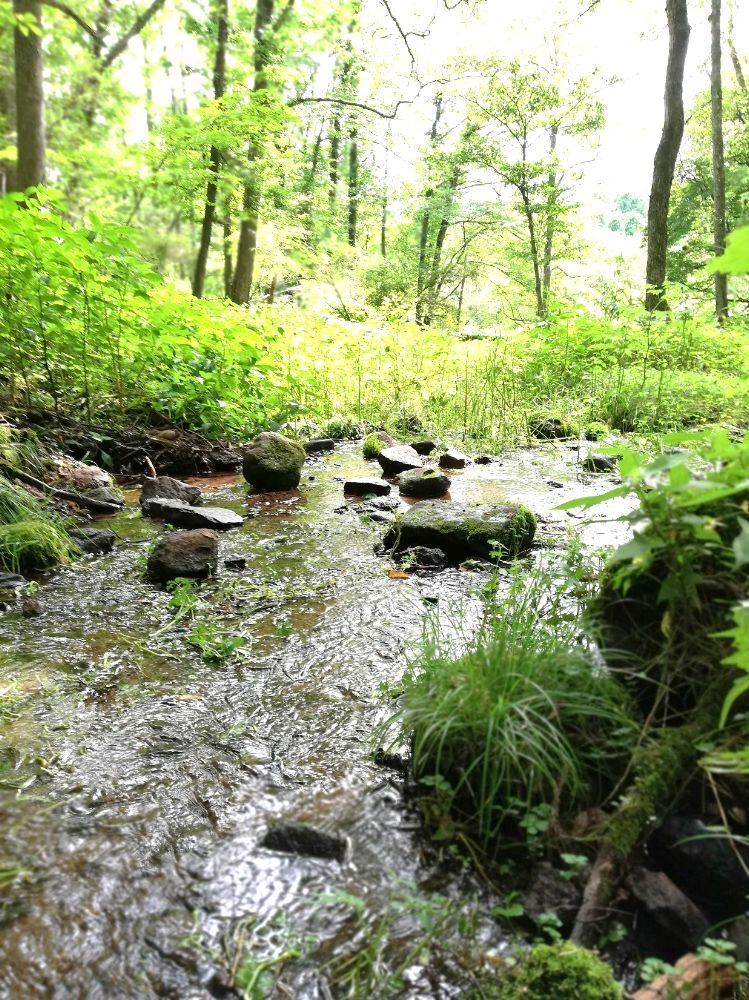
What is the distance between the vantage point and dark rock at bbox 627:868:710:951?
1319 mm

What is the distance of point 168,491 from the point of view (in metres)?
5.29

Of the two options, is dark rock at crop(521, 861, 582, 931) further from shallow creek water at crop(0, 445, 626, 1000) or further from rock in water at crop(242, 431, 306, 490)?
rock in water at crop(242, 431, 306, 490)

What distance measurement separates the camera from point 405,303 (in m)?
19.1

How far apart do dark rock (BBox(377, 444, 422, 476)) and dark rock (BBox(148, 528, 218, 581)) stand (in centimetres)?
296

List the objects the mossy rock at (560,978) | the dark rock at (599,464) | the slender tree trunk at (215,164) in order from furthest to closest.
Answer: the slender tree trunk at (215,164) < the dark rock at (599,464) < the mossy rock at (560,978)

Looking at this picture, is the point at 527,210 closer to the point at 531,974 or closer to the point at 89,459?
the point at 89,459

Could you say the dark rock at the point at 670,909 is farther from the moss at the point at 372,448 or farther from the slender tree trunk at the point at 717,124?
the slender tree trunk at the point at 717,124

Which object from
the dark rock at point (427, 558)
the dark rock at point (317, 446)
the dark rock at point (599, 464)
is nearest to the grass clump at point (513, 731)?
the dark rock at point (427, 558)

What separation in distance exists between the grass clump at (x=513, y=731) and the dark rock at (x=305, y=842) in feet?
0.99

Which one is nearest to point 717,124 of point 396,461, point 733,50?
point 733,50

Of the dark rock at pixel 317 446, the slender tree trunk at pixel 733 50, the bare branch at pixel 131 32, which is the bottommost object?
the dark rock at pixel 317 446

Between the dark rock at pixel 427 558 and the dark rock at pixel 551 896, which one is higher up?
the dark rock at pixel 427 558

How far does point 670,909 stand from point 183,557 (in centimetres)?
295

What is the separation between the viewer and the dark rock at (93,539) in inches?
158
